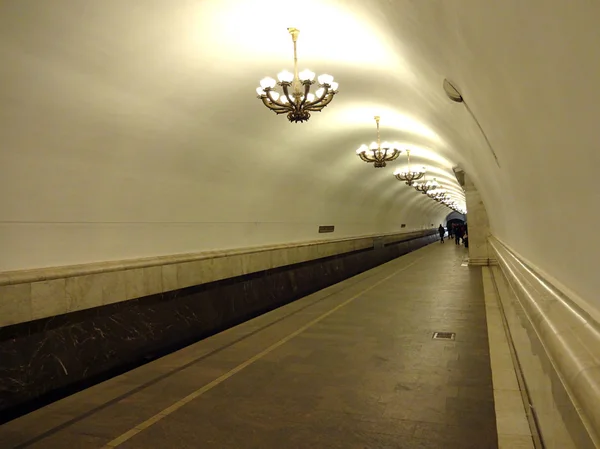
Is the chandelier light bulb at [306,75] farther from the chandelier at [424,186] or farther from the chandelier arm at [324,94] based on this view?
the chandelier at [424,186]

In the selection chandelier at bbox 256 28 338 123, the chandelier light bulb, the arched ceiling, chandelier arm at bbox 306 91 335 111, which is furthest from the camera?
chandelier arm at bbox 306 91 335 111

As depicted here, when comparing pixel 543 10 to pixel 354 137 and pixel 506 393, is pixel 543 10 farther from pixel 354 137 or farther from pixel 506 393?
pixel 354 137

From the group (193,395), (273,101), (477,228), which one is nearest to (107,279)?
(193,395)

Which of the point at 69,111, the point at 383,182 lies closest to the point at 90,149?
the point at 69,111

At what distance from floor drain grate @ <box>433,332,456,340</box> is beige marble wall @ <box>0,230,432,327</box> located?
14.0 ft

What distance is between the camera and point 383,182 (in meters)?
18.9

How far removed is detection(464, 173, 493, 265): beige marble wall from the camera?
15.5m

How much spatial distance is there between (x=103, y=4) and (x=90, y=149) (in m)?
2.19

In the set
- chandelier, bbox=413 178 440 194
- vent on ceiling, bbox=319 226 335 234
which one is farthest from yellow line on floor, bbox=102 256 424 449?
chandelier, bbox=413 178 440 194

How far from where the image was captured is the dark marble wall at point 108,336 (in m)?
4.86

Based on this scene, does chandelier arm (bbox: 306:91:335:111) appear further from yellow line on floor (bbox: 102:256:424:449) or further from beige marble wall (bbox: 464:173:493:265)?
beige marble wall (bbox: 464:173:493:265)

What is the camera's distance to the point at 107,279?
626 cm

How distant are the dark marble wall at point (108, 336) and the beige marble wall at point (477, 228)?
8.34 m

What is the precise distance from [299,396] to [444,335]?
281 cm
